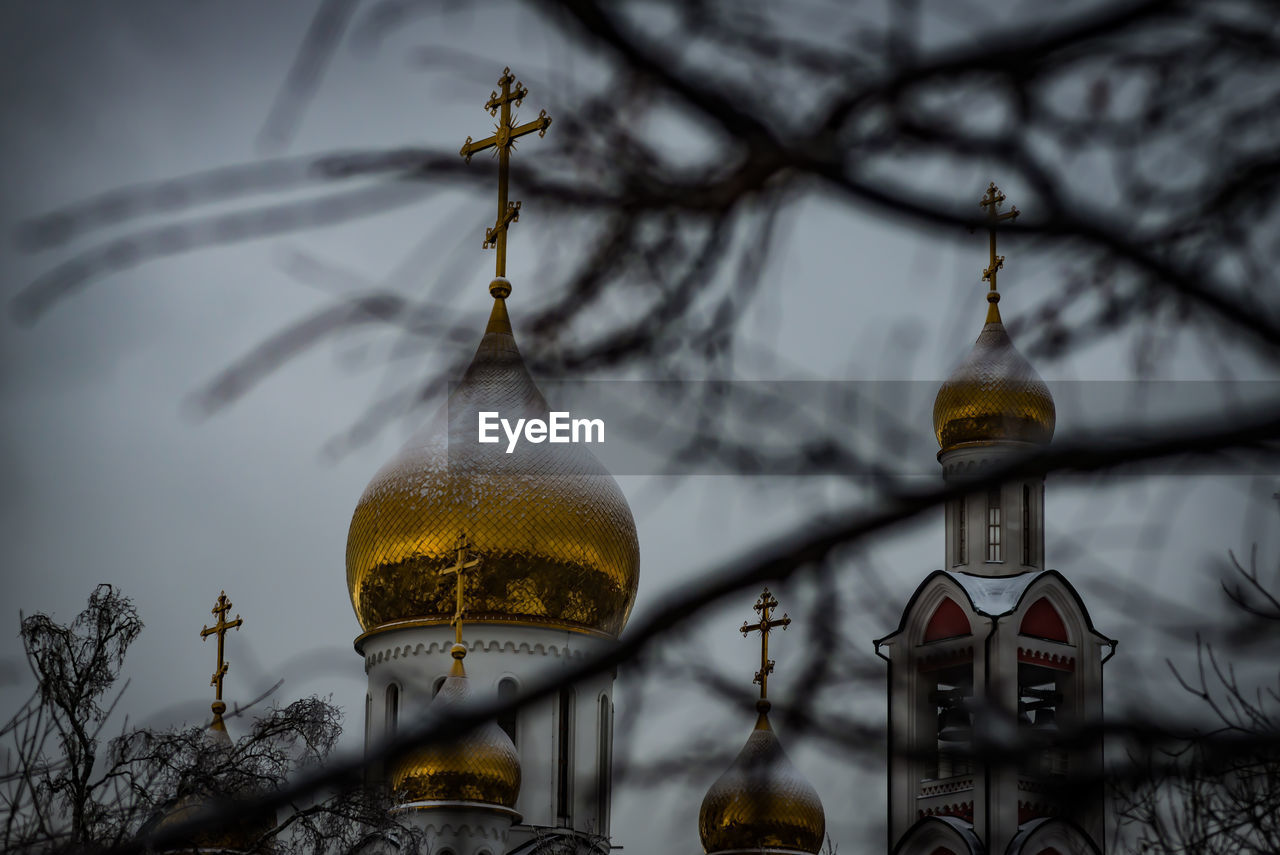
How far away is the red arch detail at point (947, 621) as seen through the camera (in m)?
23.8

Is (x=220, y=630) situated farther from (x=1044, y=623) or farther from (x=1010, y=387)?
(x=1010, y=387)

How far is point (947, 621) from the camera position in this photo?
2431 cm

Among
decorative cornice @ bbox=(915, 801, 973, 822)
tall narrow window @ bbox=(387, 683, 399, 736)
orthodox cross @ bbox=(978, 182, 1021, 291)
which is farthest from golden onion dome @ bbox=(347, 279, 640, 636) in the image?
orthodox cross @ bbox=(978, 182, 1021, 291)

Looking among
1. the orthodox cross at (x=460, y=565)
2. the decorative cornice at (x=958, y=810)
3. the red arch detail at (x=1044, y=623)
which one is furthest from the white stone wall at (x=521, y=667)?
the red arch detail at (x=1044, y=623)

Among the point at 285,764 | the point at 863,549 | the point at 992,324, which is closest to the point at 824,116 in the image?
the point at 863,549

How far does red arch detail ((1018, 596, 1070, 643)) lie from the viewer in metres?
24.3

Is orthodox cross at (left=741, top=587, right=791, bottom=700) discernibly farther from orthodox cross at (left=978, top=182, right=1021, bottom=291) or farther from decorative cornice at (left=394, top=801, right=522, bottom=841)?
decorative cornice at (left=394, top=801, right=522, bottom=841)

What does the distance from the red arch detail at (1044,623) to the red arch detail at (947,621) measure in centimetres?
80

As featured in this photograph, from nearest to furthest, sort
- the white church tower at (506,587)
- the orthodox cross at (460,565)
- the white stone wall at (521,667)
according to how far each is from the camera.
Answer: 1. the orthodox cross at (460,565)
2. the white church tower at (506,587)
3. the white stone wall at (521,667)

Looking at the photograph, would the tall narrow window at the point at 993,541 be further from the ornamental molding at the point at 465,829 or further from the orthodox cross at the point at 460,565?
the ornamental molding at the point at 465,829

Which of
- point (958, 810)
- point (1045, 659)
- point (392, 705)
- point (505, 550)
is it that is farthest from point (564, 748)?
point (1045, 659)

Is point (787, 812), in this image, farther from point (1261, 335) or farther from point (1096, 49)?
point (1096, 49)

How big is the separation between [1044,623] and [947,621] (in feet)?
4.02

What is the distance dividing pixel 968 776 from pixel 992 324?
3749mm
